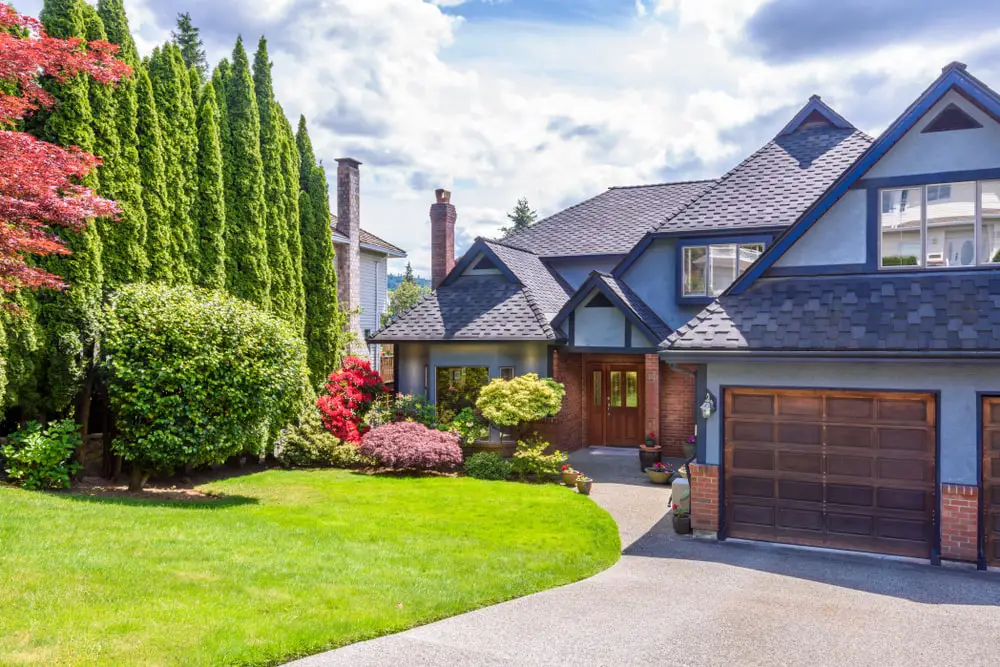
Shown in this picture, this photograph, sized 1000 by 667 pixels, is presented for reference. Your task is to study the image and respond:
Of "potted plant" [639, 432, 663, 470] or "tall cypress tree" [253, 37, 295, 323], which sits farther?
"tall cypress tree" [253, 37, 295, 323]

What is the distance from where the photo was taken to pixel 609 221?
85.7 ft

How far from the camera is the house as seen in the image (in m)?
19.2

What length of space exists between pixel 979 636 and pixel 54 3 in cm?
1799

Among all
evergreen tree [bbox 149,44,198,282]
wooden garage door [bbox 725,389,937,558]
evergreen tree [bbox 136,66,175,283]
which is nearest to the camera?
wooden garage door [bbox 725,389,937,558]

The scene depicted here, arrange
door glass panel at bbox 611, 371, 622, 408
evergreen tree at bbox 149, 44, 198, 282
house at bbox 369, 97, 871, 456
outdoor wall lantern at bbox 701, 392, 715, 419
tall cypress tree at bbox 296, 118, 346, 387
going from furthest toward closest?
door glass panel at bbox 611, 371, 622, 408
tall cypress tree at bbox 296, 118, 346, 387
house at bbox 369, 97, 871, 456
evergreen tree at bbox 149, 44, 198, 282
outdoor wall lantern at bbox 701, 392, 715, 419

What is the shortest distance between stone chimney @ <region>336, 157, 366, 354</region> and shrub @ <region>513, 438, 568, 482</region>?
41.7ft

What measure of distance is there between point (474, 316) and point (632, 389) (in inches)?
218

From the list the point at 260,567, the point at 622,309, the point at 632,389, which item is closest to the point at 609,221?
the point at 632,389

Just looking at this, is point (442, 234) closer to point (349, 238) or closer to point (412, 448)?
point (349, 238)

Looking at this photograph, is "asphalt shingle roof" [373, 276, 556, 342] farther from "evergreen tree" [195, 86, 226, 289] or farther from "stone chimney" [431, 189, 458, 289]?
"stone chimney" [431, 189, 458, 289]

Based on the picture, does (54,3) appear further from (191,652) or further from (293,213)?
(191,652)

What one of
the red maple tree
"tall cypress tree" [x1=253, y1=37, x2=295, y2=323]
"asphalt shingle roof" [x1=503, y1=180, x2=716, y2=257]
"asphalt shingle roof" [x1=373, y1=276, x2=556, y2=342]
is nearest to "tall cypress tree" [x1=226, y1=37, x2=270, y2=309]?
"tall cypress tree" [x1=253, y1=37, x2=295, y2=323]

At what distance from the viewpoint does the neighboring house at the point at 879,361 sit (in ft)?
35.6

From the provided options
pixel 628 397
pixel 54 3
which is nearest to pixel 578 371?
pixel 628 397
